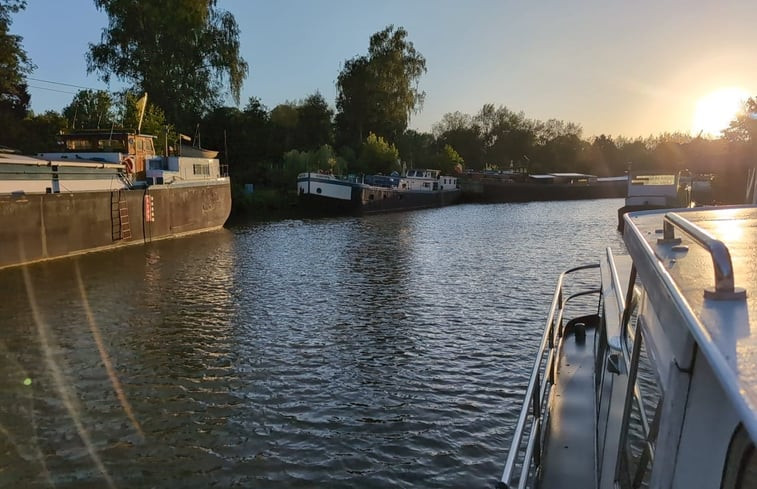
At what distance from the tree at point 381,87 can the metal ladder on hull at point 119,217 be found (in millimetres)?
48443

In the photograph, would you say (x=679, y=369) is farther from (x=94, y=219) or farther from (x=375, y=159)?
(x=375, y=159)

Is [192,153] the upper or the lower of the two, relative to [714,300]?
upper

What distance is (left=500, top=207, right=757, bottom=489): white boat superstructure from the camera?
5.13 ft

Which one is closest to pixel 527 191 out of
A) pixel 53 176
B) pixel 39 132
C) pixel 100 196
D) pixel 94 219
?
pixel 39 132

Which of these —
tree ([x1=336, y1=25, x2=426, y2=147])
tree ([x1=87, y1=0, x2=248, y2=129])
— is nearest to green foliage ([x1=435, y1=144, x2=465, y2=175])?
tree ([x1=336, y1=25, x2=426, y2=147])

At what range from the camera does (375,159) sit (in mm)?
65250

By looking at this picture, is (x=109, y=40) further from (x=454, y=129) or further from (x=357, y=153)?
(x=454, y=129)

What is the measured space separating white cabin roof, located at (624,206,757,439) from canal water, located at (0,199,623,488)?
382 centimetres

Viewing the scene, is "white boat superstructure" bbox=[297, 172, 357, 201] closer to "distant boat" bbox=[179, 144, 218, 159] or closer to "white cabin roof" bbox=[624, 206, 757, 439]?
"distant boat" bbox=[179, 144, 218, 159]

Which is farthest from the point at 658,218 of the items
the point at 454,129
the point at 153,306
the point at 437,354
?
the point at 454,129

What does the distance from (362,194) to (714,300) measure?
43.5 m

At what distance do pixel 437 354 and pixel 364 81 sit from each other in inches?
2491

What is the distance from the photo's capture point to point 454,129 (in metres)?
105

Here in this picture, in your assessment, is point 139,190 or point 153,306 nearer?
point 153,306
